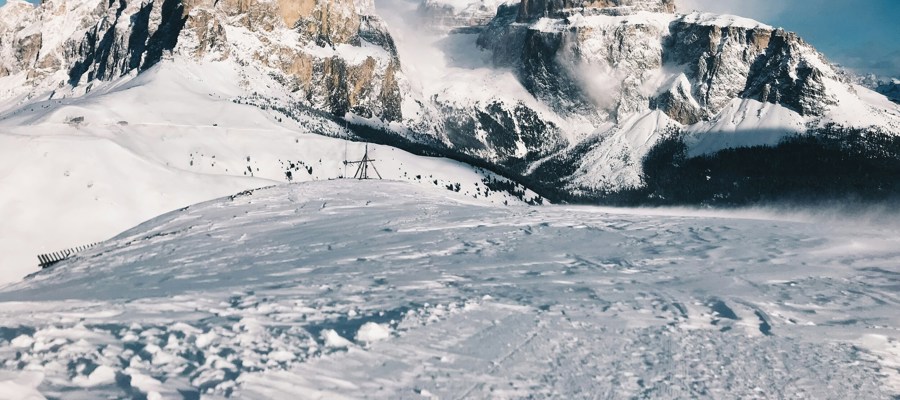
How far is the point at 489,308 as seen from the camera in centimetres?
1007

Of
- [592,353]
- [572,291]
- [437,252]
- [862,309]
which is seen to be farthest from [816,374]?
[437,252]

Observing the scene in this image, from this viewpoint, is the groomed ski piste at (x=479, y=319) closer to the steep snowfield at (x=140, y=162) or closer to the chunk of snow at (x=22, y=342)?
the chunk of snow at (x=22, y=342)

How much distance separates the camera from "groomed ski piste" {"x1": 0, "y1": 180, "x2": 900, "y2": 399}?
712cm

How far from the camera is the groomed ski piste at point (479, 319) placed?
7125 mm

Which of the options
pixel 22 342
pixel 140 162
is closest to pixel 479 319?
pixel 22 342

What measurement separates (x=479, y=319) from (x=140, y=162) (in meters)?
59.2

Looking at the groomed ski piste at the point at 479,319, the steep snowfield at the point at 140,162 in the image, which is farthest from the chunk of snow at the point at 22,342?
the steep snowfield at the point at 140,162

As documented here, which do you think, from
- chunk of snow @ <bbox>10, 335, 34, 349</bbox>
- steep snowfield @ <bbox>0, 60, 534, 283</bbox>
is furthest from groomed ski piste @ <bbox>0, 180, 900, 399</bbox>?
steep snowfield @ <bbox>0, 60, 534, 283</bbox>

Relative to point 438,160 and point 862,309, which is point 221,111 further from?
point 862,309

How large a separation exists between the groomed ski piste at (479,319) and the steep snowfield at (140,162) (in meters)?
35.5

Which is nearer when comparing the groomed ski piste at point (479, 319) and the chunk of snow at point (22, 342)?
the groomed ski piste at point (479, 319)

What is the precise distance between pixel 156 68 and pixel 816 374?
188338 mm

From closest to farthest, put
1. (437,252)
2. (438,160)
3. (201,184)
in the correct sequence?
(437,252)
(201,184)
(438,160)

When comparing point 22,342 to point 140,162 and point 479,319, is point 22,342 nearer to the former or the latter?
point 479,319
